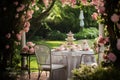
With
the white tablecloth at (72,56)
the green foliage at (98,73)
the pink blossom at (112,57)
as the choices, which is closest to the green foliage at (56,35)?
the white tablecloth at (72,56)

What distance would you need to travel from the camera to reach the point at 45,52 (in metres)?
7.88

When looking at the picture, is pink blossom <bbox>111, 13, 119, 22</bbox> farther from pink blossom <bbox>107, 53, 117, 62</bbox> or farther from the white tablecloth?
the white tablecloth

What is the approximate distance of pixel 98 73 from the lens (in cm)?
449

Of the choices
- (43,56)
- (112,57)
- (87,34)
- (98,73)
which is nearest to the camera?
(98,73)

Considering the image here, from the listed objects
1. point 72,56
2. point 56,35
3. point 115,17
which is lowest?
point 72,56

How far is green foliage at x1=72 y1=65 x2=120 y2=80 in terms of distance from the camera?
431 cm

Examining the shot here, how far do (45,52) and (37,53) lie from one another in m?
0.17

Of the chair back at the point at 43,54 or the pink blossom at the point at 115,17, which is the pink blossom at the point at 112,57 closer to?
the pink blossom at the point at 115,17

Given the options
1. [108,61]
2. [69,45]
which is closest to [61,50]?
[69,45]

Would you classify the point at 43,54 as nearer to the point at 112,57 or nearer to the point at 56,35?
the point at 112,57

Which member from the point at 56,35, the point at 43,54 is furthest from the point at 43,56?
the point at 56,35

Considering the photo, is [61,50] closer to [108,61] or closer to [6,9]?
[6,9]

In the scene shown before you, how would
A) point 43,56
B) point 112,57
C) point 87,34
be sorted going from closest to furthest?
point 112,57 < point 43,56 < point 87,34

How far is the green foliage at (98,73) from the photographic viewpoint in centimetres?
431
